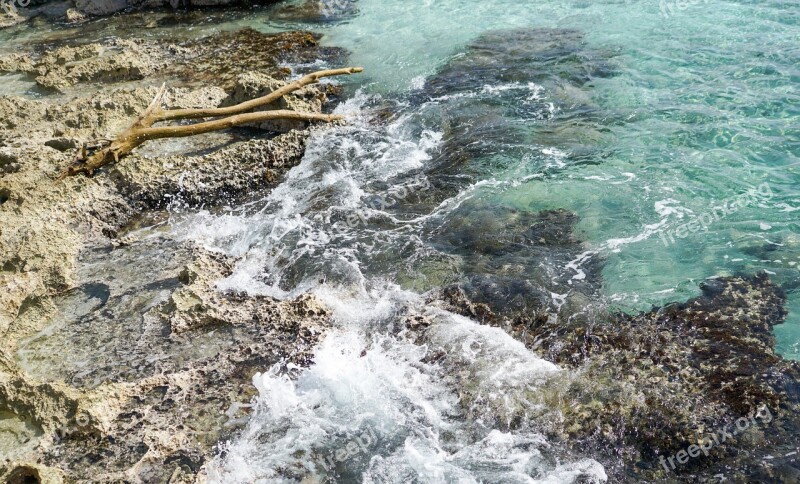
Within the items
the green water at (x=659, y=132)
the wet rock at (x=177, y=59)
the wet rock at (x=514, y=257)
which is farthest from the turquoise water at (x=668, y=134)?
the wet rock at (x=177, y=59)

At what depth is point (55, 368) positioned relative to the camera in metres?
5.63

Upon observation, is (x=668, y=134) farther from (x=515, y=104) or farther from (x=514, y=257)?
(x=514, y=257)

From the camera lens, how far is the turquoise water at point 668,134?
6.45 metres

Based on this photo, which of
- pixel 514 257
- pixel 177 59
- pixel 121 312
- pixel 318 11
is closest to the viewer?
pixel 121 312

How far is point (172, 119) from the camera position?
905cm

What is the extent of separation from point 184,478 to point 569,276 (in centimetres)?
412

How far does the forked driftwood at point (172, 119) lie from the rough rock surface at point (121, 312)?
218 millimetres

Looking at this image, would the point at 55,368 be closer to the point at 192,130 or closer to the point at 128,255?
the point at 128,255

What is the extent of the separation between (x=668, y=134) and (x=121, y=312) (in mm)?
7305

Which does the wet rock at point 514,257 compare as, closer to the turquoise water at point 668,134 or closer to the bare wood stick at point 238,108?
the turquoise water at point 668,134

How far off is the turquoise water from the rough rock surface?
10.8 ft

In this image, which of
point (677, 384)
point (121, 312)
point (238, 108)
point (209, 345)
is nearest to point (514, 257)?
point (677, 384)

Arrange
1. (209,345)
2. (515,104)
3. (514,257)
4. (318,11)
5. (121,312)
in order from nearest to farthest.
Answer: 1. (209,345)
2. (121,312)
3. (514,257)
4. (515,104)
5. (318,11)

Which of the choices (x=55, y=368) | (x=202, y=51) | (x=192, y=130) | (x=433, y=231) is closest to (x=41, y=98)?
(x=202, y=51)
